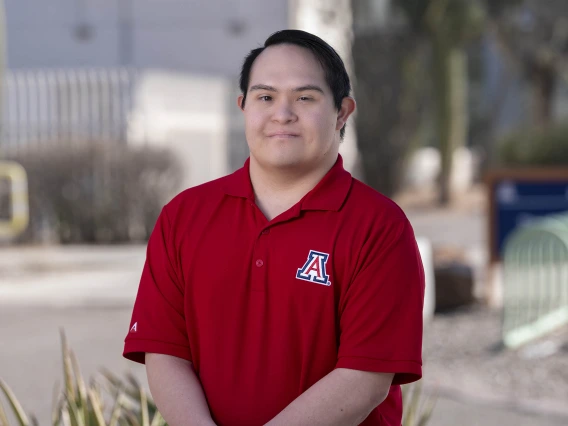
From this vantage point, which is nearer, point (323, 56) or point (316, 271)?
point (316, 271)

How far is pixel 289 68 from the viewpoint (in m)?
2.18

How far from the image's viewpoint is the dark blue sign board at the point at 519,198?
8.80 m

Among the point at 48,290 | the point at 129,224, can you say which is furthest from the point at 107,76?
the point at 48,290

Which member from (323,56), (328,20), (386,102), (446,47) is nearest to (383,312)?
(323,56)

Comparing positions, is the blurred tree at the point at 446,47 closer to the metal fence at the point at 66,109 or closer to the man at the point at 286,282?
the metal fence at the point at 66,109

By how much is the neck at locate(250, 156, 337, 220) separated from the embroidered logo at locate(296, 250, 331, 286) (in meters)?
0.16

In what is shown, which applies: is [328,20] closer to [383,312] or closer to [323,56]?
[323,56]

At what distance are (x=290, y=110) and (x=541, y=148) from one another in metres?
11.5

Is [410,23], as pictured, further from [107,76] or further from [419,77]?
[107,76]

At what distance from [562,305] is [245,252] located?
625 cm

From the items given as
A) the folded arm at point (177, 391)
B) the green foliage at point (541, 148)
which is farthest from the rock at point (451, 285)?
the folded arm at point (177, 391)

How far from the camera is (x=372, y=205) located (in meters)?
2.16

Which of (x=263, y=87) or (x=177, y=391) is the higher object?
(x=263, y=87)

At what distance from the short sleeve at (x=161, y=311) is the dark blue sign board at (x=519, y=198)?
683cm
